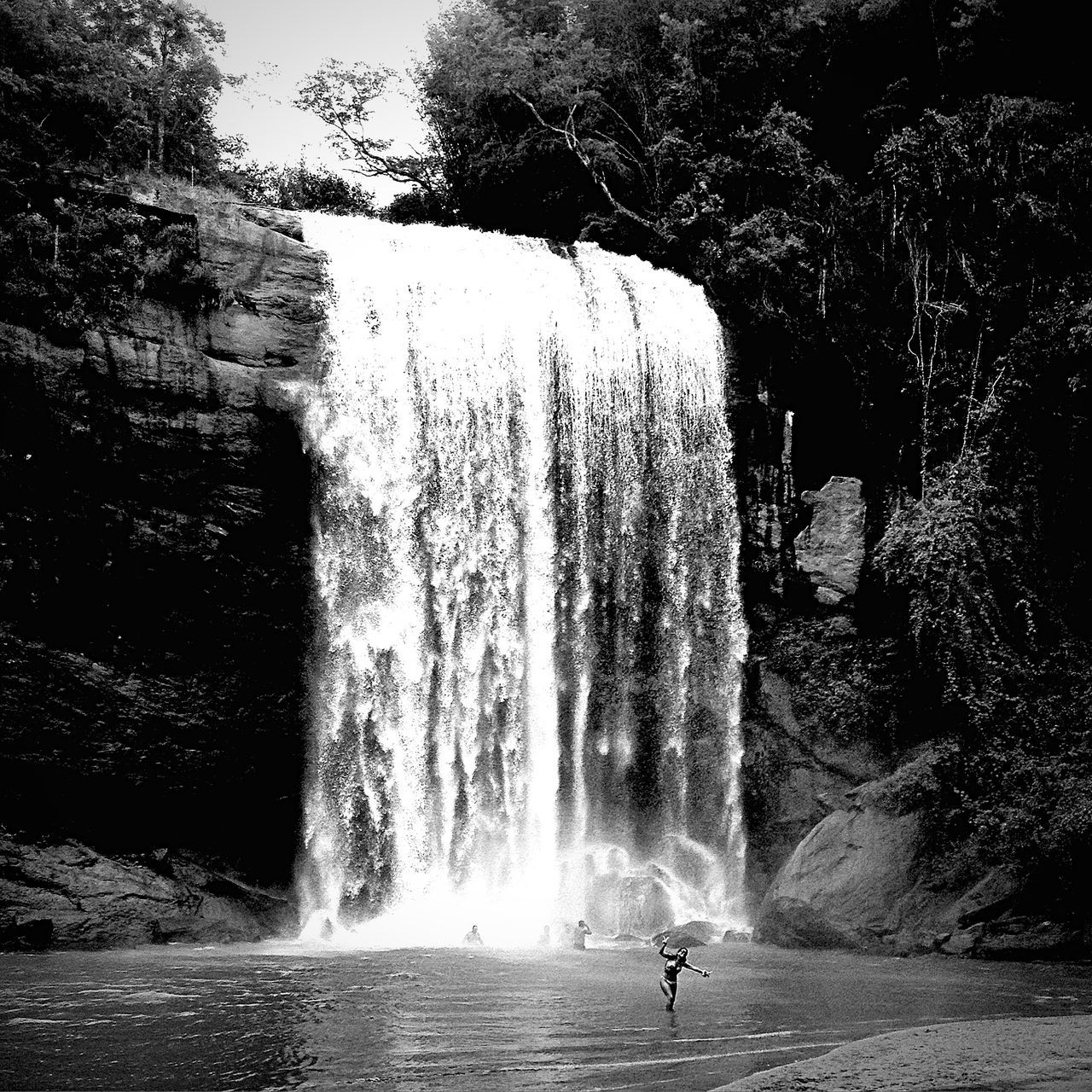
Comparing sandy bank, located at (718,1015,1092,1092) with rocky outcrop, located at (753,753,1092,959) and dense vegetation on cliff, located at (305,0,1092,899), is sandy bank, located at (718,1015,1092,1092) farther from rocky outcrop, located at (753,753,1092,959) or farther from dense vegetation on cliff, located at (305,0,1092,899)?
dense vegetation on cliff, located at (305,0,1092,899)

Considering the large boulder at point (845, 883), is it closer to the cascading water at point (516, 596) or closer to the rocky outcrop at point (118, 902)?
the cascading water at point (516, 596)

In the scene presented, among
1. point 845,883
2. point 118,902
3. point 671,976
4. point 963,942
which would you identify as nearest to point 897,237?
point 845,883

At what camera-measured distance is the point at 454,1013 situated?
944 centimetres

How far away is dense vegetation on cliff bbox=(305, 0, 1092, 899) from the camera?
16156mm

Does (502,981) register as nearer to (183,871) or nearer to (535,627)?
(183,871)

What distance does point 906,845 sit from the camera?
15414 millimetres

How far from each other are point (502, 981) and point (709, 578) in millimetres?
10388

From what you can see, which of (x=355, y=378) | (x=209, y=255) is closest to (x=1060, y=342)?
(x=355, y=378)

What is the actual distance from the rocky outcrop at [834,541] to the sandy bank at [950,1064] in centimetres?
1172

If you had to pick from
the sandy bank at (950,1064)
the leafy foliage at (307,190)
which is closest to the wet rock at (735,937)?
the sandy bank at (950,1064)

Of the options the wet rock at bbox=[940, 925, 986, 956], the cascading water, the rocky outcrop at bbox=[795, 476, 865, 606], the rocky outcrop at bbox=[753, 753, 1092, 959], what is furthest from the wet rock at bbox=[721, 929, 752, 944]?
the rocky outcrop at bbox=[795, 476, 865, 606]

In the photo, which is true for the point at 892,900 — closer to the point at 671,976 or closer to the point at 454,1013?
the point at 671,976

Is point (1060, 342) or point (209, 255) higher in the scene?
point (209, 255)

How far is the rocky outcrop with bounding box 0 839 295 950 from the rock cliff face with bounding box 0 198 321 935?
0.38 m
